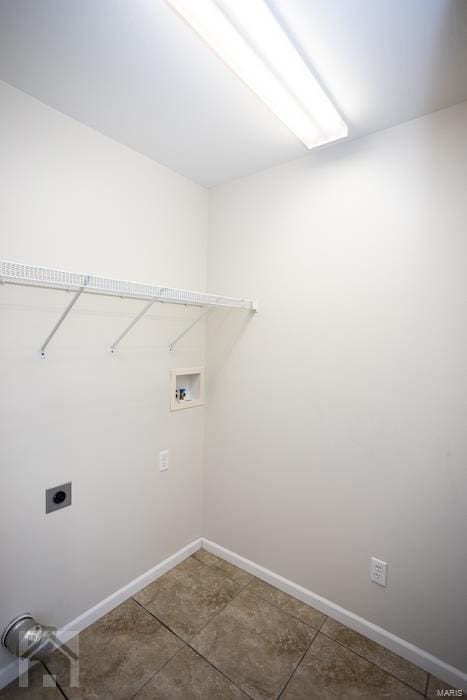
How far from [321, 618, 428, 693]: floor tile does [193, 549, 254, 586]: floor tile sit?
1.74 feet

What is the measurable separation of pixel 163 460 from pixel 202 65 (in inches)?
77.9

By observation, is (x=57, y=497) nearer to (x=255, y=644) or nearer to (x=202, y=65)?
(x=255, y=644)

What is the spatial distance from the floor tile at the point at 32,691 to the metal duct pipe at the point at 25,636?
0.09 metres

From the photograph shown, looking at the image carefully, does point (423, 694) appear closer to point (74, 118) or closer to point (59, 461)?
point (59, 461)

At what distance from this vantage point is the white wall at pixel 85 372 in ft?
4.71

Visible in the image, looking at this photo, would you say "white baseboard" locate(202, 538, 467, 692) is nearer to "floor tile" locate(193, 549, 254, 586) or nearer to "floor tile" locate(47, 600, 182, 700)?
"floor tile" locate(193, 549, 254, 586)

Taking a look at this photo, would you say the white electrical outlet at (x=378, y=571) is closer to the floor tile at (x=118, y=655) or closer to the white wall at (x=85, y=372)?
the floor tile at (x=118, y=655)

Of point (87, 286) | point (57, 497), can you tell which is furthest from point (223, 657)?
point (87, 286)

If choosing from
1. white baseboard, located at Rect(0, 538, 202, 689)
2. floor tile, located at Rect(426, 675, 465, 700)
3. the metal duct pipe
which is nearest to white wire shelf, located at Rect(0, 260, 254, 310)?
the metal duct pipe

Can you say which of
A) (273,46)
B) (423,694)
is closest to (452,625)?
(423,694)

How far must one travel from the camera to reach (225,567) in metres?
2.18

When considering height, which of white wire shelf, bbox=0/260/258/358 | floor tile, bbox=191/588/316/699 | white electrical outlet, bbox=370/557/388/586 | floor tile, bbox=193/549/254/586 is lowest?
floor tile, bbox=193/549/254/586

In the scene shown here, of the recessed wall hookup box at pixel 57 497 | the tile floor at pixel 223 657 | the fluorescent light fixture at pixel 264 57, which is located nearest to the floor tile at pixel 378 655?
the tile floor at pixel 223 657

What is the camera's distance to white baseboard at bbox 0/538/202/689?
1.42 metres
